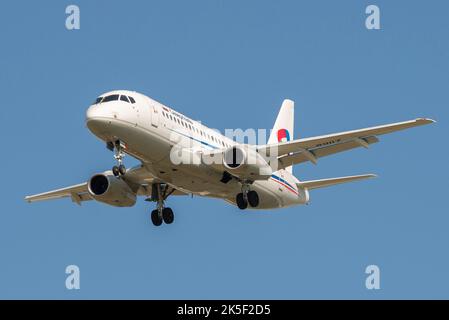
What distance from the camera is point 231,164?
167 feet

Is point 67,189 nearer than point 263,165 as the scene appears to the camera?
No

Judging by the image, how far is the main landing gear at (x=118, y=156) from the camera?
48719 millimetres

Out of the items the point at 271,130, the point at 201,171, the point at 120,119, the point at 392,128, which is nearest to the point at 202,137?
the point at 201,171

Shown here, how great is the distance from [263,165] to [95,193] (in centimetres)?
927

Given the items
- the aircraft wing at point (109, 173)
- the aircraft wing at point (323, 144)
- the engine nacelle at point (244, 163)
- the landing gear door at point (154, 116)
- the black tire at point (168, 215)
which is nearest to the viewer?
the landing gear door at point (154, 116)

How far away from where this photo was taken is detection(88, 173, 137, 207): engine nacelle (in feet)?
179

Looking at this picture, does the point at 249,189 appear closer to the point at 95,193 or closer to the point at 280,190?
the point at 280,190

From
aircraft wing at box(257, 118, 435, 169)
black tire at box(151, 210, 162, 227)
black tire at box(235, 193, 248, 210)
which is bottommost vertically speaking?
black tire at box(151, 210, 162, 227)

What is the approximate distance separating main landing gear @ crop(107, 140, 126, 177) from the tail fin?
1694 cm

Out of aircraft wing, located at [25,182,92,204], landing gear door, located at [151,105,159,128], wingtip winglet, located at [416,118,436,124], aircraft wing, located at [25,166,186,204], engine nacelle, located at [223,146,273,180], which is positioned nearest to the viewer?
wingtip winglet, located at [416,118,436,124]

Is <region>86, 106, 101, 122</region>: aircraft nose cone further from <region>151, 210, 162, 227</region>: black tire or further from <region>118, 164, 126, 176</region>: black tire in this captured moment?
<region>151, 210, 162, 227</region>: black tire

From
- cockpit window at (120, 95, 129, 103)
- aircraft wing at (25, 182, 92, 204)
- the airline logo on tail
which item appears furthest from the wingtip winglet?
aircraft wing at (25, 182, 92, 204)

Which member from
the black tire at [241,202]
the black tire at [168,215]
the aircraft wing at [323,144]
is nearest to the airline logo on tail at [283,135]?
the aircraft wing at [323,144]

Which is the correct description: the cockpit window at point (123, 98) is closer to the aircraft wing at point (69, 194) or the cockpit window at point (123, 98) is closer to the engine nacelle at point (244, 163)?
the engine nacelle at point (244, 163)
